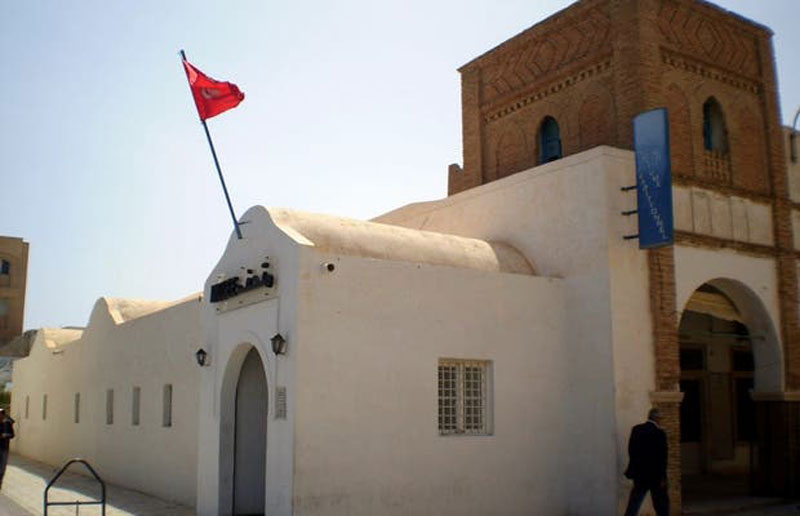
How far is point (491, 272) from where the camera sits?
13.1m

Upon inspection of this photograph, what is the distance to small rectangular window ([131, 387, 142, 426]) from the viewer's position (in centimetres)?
1886

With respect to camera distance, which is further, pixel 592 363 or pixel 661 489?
pixel 592 363

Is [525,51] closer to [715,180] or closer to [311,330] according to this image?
[715,180]

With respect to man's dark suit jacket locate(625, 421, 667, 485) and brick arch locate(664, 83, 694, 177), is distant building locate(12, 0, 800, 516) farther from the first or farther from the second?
man's dark suit jacket locate(625, 421, 667, 485)

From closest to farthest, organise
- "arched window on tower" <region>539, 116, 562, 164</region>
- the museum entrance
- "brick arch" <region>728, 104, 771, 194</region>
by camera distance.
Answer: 1. "brick arch" <region>728, 104, 771, 194</region>
2. "arched window on tower" <region>539, 116, 562, 164</region>
3. the museum entrance

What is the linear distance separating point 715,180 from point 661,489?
6.11 meters

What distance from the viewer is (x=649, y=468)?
37.3ft

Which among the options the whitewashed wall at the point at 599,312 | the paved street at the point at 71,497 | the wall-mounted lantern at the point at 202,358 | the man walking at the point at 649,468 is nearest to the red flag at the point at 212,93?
the wall-mounted lantern at the point at 202,358

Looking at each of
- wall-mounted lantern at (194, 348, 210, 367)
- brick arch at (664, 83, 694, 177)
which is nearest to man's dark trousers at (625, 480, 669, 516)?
brick arch at (664, 83, 694, 177)

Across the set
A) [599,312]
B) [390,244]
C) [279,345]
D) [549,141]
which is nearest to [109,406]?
[390,244]

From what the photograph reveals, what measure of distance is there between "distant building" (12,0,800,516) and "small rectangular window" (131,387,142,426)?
0.40 metres

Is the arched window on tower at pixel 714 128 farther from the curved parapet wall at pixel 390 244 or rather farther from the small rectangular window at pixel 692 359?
the small rectangular window at pixel 692 359

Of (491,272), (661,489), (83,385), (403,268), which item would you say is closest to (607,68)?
(491,272)

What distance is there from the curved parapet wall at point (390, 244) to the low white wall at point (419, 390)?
0.65 m
